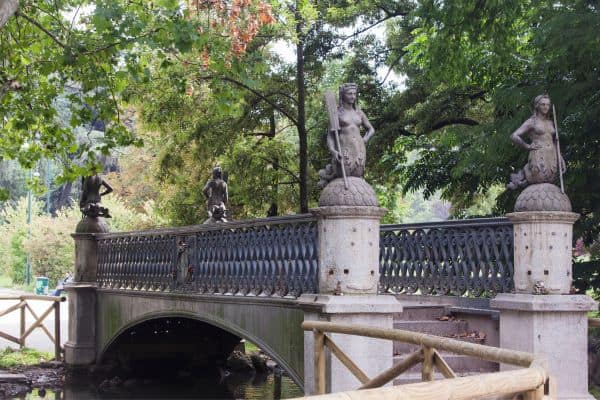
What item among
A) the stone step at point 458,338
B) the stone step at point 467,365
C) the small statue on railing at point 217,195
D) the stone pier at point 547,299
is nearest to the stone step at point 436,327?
the stone step at point 458,338

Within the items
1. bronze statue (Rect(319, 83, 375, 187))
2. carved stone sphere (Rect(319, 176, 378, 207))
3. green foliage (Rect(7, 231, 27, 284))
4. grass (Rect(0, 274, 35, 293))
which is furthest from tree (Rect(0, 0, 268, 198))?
green foliage (Rect(7, 231, 27, 284))

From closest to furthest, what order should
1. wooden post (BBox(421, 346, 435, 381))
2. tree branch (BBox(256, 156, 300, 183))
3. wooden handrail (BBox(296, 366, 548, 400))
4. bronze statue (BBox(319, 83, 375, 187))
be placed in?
1. wooden handrail (BBox(296, 366, 548, 400))
2. wooden post (BBox(421, 346, 435, 381))
3. bronze statue (BBox(319, 83, 375, 187))
4. tree branch (BBox(256, 156, 300, 183))

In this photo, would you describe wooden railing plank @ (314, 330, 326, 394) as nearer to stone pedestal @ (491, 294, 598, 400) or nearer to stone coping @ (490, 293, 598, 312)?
stone pedestal @ (491, 294, 598, 400)

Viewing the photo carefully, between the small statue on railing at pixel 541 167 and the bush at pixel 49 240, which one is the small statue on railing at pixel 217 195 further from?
the bush at pixel 49 240

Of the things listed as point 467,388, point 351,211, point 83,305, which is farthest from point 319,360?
point 83,305

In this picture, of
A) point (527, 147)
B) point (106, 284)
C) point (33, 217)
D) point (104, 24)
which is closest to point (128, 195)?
point (33, 217)

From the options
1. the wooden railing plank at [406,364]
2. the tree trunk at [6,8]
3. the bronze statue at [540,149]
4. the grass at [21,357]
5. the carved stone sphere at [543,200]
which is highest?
the tree trunk at [6,8]

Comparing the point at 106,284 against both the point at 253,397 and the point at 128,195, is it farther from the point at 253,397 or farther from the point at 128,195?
the point at 128,195

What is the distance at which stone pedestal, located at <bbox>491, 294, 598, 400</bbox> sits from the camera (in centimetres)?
964

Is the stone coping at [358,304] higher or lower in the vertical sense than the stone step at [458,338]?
higher

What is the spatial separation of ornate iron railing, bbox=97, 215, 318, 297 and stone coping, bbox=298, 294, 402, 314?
0.99 m

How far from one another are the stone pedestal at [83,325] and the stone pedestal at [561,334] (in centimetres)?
1254

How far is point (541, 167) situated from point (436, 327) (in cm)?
251

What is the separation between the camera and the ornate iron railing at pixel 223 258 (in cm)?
1149
